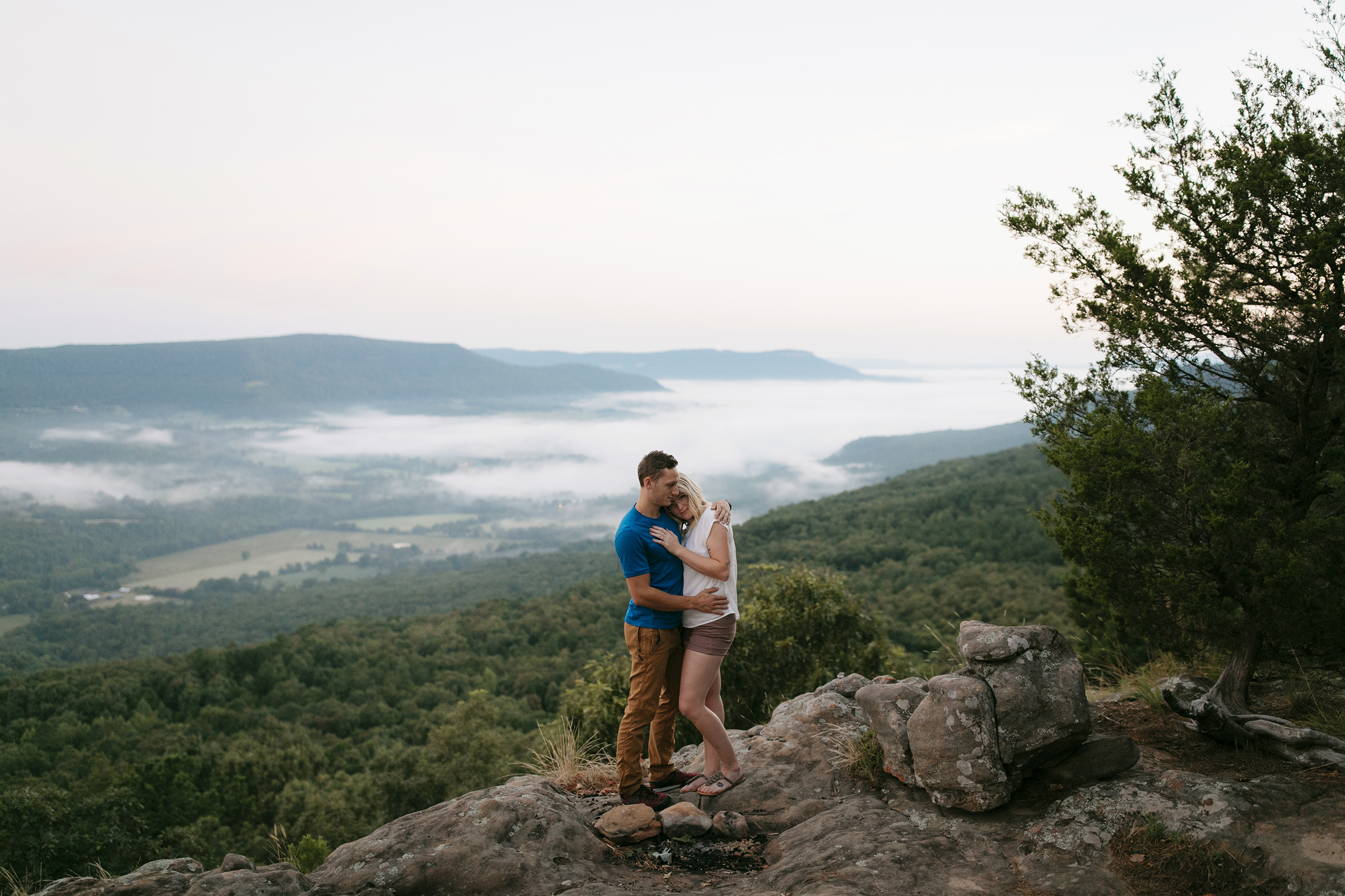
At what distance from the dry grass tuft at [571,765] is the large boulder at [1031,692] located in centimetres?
341

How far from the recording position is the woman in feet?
17.7

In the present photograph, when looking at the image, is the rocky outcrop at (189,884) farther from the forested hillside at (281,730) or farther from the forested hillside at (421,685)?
the forested hillside at (281,730)

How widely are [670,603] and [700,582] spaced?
291 mm

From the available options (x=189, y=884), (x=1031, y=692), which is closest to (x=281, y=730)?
(x=189, y=884)

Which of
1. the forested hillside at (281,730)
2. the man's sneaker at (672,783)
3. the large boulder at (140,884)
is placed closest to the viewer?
the large boulder at (140,884)

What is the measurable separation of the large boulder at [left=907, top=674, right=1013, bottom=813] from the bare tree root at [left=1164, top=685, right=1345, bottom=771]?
1.82m

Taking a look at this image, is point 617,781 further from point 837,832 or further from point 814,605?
point 814,605

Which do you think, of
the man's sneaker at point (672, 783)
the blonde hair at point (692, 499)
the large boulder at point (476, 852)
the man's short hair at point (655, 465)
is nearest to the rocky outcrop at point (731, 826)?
the man's sneaker at point (672, 783)

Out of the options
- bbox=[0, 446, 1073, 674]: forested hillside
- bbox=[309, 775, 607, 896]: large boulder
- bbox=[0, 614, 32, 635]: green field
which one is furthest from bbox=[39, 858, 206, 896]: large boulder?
bbox=[0, 614, 32, 635]: green field

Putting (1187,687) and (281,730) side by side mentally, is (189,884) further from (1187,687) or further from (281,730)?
(281,730)

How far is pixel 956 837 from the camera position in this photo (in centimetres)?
502

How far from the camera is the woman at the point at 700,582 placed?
540cm

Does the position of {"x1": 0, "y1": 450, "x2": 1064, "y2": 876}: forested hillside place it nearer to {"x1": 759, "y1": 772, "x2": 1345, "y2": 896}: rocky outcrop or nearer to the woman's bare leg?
{"x1": 759, "y1": 772, "x2": 1345, "y2": 896}: rocky outcrop

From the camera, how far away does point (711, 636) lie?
5.57 metres
